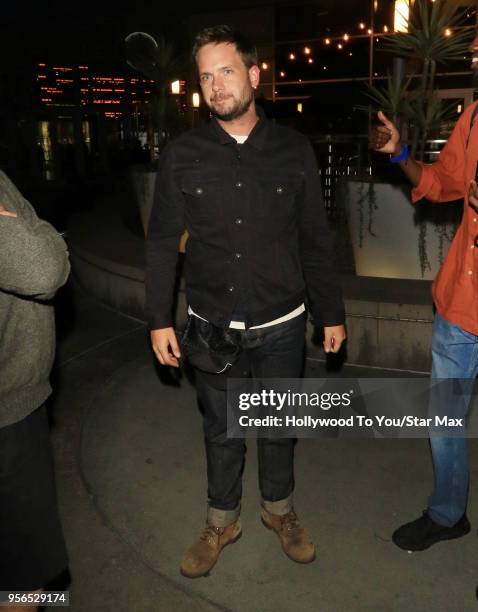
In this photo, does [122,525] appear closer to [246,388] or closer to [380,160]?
[246,388]

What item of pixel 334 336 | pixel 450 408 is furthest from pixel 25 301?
pixel 450 408

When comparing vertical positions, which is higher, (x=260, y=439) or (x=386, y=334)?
(x=260, y=439)

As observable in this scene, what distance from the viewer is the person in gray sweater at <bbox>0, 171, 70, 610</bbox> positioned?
1.76 metres

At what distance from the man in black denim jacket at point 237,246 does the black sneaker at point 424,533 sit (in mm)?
438

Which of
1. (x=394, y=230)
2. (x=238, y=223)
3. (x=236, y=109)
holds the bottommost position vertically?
(x=394, y=230)

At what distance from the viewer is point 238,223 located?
2512 millimetres

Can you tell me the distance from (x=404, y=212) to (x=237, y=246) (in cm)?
366

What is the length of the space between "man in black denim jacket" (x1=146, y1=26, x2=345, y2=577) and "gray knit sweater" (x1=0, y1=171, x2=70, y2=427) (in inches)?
29.5

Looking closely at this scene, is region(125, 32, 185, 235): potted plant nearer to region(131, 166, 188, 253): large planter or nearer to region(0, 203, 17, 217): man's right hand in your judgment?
region(131, 166, 188, 253): large planter

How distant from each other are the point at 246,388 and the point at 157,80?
24.0 ft

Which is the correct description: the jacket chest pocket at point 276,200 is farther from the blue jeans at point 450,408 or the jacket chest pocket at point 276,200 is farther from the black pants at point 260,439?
the blue jeans at point 450,408

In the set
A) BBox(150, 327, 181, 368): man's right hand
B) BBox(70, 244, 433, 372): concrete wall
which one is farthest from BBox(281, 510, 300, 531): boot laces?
BBox(70, 244, 433, 372): concrete wall

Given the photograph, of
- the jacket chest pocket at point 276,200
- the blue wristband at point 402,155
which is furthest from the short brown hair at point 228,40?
the blue wristband at point 402,155

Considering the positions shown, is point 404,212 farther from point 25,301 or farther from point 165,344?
point 25,301
